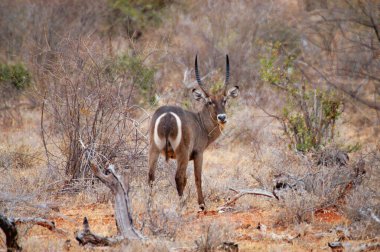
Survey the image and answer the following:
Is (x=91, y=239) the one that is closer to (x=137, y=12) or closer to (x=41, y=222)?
(x=41, y=222)

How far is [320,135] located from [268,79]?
1406mm

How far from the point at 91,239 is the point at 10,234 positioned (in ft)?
2.48

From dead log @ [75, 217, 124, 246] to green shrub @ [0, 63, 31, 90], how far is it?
29.6 ft

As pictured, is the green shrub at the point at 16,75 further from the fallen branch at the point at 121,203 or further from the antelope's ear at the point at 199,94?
the fallen branch at the point at 121,203

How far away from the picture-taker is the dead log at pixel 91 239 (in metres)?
6.10

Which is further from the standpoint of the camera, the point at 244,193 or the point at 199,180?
the point at 199,180

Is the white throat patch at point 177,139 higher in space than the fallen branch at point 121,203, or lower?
higher

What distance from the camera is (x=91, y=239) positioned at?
6.17 meters

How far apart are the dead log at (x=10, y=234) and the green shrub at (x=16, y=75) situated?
29.9 feet

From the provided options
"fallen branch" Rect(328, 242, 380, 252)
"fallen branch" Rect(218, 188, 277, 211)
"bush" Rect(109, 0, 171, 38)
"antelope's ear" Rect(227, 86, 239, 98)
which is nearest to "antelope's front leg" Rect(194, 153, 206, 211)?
"fallen branch" Rect(218, 188, 277, 211)

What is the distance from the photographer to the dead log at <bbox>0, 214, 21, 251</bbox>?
5.79m

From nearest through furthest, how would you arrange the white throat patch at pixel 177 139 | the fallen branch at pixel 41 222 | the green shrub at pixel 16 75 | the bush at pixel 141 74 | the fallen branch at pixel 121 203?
the fallen branch at pixel 121 203 < the fallen branch at pixel 41 222 < the white throat patch at pixel 177 139 < the bush at pixel 141 74 < the green shrub at pixel 16 75

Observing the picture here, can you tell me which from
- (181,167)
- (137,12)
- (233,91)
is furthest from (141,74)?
(137,12)

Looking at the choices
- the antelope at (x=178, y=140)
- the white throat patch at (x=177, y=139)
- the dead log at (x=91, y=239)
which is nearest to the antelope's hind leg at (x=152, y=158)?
the antelope at (x=178, y=140)
